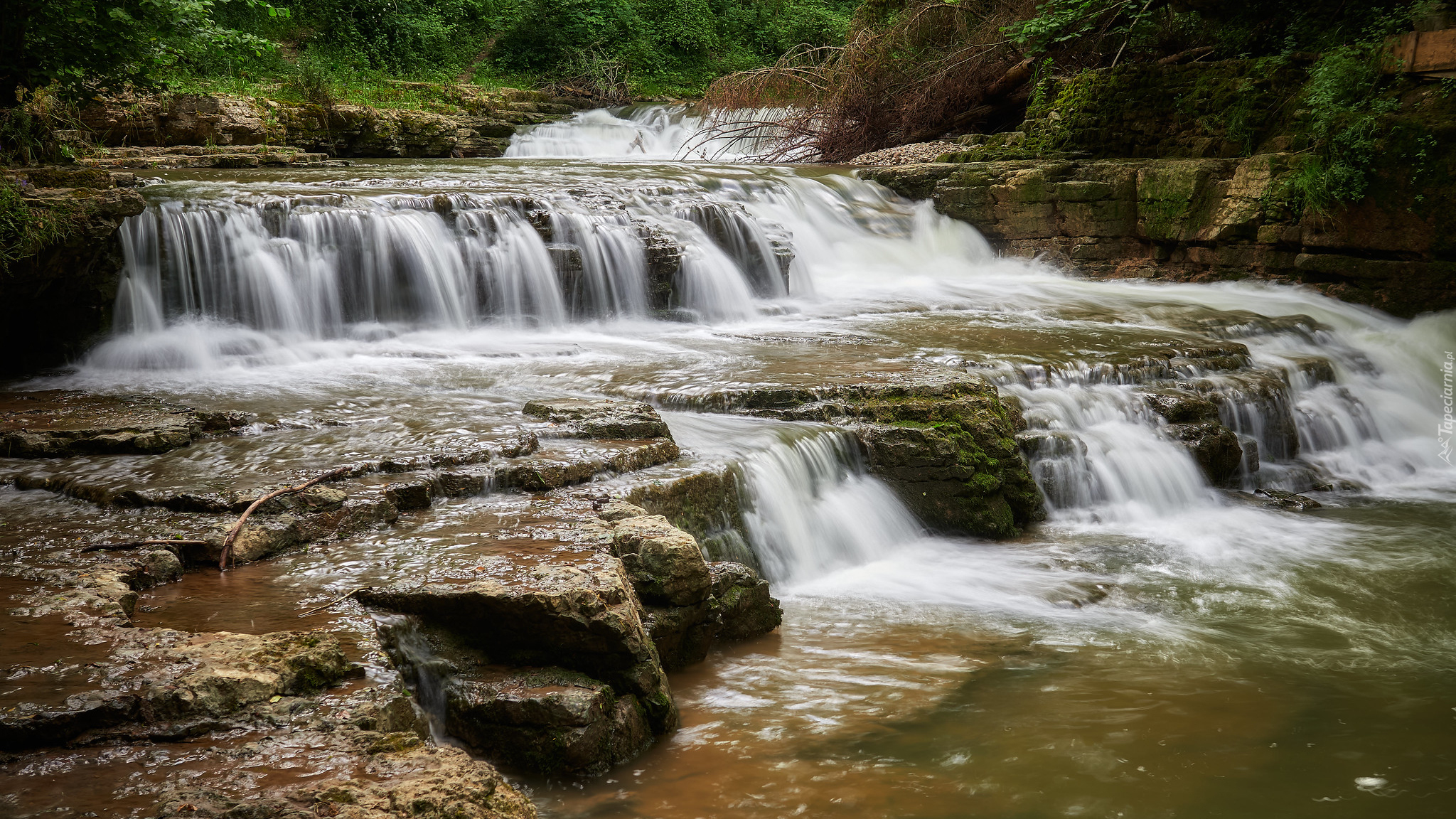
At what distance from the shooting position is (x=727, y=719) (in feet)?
11.9

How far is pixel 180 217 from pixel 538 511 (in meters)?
5.54

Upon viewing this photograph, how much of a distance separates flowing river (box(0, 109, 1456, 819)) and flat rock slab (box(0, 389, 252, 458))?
0.22 metres

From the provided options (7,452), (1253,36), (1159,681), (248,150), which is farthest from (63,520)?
(1253,36)

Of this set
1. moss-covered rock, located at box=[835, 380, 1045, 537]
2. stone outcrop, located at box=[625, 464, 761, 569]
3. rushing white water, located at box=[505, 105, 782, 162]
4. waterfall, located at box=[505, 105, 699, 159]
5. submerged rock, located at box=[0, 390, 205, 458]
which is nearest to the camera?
stone outcrop, located at box=[625, 464, 761, 569]

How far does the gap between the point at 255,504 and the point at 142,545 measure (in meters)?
0.40

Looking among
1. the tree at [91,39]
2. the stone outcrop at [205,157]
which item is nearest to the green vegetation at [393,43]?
the tree at [91,39]

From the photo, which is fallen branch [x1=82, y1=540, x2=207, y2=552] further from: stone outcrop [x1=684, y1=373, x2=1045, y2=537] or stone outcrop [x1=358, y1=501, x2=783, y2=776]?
stone outcrop [x1=684, y1=373, x2=1045, y2=537]

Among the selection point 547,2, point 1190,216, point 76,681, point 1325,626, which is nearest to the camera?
point 76,681

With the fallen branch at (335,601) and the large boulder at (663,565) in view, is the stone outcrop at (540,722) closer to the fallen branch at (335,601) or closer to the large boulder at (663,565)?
the fallen branch at (335,601)

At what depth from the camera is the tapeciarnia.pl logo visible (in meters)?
8.14

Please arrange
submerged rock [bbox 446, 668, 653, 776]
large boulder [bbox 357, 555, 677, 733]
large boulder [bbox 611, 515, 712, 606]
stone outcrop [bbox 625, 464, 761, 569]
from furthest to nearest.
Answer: stone outcrop [bbox 625, 464, 761, 569] < large boulder [bbox 611, 515, 712, 606] < large boulder [bbox 357, 555, 677, 733] < submerged rock [bbox 446, 668, 653, 776]

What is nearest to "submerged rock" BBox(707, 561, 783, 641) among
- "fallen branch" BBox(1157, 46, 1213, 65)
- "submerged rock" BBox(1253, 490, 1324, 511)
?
"submerged rock" BBox(1253, 490, 1324, 511)

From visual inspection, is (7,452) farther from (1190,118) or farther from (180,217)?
(1190,118)

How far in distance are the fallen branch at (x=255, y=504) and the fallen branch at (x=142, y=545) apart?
0.27 feet
